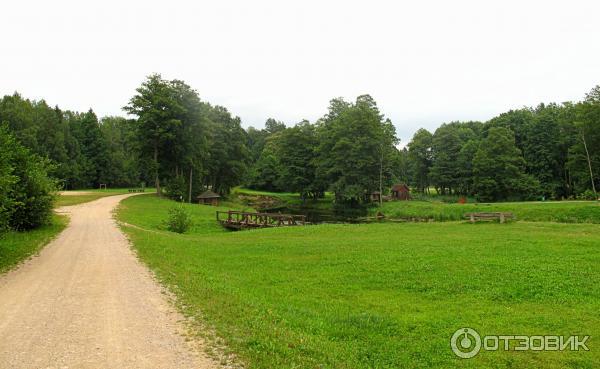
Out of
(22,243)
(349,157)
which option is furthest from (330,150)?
(22,243)

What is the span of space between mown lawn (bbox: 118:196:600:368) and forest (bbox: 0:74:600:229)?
37.0 m

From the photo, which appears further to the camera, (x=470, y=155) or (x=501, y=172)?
(x=470, y=155)

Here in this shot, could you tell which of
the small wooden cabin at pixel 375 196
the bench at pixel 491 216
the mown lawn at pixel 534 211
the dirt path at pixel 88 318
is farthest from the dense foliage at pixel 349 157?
the dirt path at pixel 88 318

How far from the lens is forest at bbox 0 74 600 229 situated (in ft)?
180

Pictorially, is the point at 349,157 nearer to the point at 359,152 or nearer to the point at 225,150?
the point at 359,152

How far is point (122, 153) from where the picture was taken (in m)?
94.5

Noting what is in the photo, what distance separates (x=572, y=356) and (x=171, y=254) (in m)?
15.5

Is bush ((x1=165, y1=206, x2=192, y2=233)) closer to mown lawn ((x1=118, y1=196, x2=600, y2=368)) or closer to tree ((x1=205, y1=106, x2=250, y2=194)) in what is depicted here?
mown lawn ((x1=118, y1=196, x2=600, y2=368))

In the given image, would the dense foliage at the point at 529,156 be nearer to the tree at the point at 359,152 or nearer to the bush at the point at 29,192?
the tree at the point at 359,152

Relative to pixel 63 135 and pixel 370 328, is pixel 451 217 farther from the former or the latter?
pixel 63 135

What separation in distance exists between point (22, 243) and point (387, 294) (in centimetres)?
1812

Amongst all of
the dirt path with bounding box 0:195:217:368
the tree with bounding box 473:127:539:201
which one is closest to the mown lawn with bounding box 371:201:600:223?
the tree with bounding box 473:127:539:201

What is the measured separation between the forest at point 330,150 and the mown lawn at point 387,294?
36956 mm

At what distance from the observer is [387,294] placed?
1177cm
